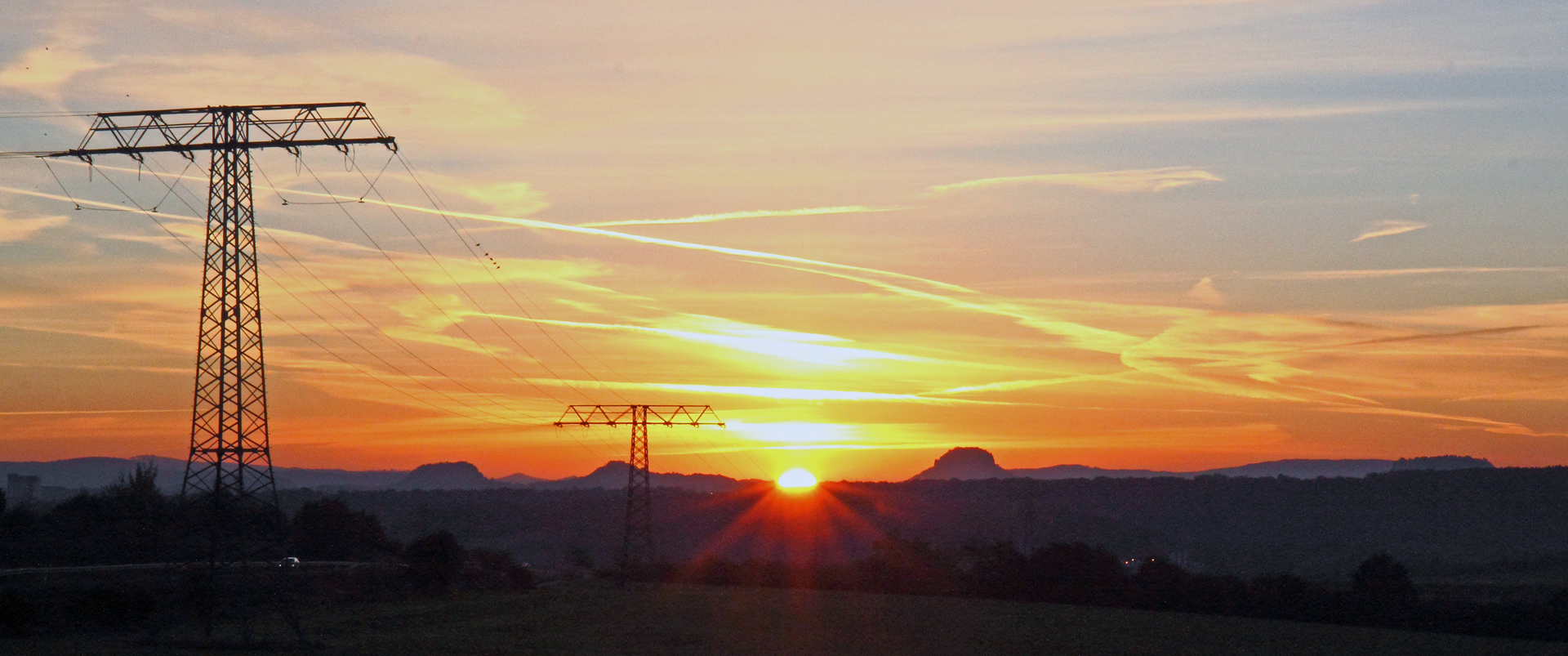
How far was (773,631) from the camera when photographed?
53.9 m

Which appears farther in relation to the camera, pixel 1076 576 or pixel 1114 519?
pixel 1114 519

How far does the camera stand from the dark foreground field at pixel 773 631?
45.2 metres

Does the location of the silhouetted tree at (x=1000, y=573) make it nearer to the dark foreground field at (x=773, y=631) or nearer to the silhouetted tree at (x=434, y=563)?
the dark foreground field at (x=773, y=631)

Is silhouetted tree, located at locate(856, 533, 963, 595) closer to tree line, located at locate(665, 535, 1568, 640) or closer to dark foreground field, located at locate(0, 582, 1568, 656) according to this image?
tree line, located at locate(665, 535, 1568, 640)

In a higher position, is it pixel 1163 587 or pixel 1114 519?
pixel 1114 519

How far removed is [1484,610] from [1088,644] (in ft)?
71.4

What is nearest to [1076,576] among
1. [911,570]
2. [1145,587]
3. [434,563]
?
[1145,587]

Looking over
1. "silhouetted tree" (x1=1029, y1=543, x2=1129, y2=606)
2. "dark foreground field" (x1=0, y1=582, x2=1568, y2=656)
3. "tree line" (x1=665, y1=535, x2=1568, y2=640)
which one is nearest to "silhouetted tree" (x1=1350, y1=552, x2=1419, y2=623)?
"tree line" (x1=665, y1=535, x2=1568, y2=640)

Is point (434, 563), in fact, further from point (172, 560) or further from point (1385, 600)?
point (1385, 600)

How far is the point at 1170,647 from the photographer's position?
51.0 m

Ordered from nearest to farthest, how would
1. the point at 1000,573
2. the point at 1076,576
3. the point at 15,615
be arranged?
1. the point at 15,615
2. the point at 1076,576
3. the point at 1000,573

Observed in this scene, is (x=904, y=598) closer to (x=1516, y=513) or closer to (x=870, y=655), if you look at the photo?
(x=870, y=655)

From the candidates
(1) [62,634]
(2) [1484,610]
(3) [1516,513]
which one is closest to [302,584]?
(1) [62,634]

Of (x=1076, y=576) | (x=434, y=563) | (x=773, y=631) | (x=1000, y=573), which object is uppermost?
(x=434, y=563)
